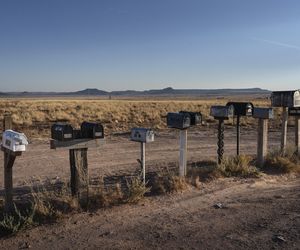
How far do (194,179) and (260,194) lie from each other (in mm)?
A: 1116

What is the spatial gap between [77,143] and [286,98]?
546 cm

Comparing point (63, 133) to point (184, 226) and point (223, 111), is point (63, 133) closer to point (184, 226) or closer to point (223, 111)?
point (184, 226)

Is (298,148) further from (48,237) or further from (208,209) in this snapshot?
(48,237)

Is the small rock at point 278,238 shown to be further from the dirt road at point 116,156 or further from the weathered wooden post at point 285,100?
the weathered wooden post at point 285,100

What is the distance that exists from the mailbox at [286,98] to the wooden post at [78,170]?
5256mm

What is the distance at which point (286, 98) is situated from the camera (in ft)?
33.7

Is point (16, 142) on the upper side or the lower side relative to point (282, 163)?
upper

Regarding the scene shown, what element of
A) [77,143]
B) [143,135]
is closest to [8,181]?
[77,143]

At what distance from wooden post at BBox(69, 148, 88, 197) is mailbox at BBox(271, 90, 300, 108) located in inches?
207

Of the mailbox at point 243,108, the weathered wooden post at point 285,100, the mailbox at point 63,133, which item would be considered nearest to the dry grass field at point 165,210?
the mailbox at point 63,133

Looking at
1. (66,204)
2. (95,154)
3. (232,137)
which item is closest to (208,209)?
(66,204)

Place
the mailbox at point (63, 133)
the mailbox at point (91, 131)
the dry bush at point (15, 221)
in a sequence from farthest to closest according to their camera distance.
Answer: the mailbox at point (91, 131), the mailbox at point (63, 133), the dry bush at point (15, 221)

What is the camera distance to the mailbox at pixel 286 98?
10.2 meters

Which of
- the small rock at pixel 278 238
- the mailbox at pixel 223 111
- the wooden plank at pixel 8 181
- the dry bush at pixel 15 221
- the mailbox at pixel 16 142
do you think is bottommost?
the small rock at pixel 278 238
